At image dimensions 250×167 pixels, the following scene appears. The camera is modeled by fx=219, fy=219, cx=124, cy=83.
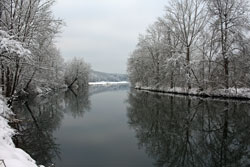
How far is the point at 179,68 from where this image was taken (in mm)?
34219

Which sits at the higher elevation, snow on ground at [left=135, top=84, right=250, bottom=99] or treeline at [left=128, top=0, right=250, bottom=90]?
treeline at [left=128, top=0, right=250, bottom=90]

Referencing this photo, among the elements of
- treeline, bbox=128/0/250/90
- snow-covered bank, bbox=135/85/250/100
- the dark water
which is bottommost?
the dark water

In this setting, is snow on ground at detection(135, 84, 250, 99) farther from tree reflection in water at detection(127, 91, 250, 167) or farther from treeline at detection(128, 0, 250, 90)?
tree reflection in water at detection(127, 91, 250, 167)

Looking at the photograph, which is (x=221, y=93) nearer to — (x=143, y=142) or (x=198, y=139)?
(x=198, y=139)

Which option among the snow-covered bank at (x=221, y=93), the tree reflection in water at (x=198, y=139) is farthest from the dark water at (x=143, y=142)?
the snow-covered bank at (x=221, y=93)

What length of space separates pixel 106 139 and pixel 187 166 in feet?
15.7

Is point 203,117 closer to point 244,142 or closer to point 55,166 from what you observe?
point 244,142

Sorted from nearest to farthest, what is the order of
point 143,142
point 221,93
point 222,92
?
point 143,142
point 222,92
point 221,93

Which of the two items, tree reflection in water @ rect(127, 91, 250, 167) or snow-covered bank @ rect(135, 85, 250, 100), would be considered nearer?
tree reflection in water @ rect(127, 91, 250, 167)

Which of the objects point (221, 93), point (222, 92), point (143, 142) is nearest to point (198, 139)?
point (143, 142)

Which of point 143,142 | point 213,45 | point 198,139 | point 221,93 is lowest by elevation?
point 143,142

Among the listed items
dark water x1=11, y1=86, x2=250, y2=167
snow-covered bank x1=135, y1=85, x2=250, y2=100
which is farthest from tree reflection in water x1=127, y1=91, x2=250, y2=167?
snow-covered bank x1=135, y1=85, x2=250, y2=100

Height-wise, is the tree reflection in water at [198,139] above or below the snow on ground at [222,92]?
below

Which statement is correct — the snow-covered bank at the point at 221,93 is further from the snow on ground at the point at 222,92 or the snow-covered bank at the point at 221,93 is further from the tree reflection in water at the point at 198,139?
the tree reflection in water at the point at 198,139
